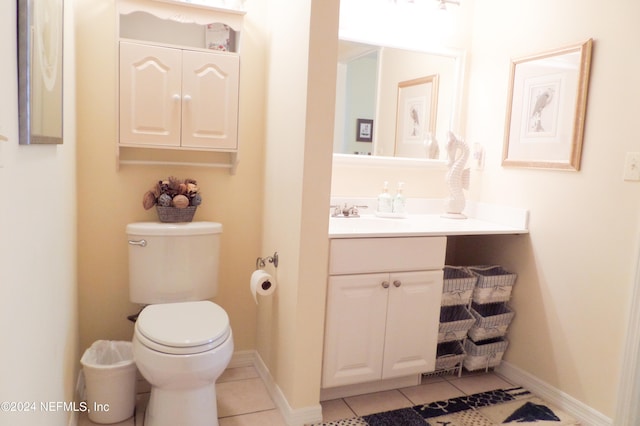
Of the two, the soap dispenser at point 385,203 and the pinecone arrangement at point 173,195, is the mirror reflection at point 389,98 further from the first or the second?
the pinecone arrangement at point 173,195

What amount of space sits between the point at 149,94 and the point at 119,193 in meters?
0.50

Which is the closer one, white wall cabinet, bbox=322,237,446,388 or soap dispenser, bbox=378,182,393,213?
white wall cabinet, bbox=322,237,446,388

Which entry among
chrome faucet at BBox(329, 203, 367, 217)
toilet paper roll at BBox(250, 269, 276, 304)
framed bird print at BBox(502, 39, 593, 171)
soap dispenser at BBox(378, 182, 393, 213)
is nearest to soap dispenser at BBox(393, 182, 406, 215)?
soap dispenser at BBox(378, 182, 393, 213)

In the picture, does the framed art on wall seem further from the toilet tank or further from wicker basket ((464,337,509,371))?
wicker basket ((464,337,509,371))

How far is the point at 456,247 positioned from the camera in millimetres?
2975

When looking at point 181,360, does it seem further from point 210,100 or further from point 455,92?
point 455,92

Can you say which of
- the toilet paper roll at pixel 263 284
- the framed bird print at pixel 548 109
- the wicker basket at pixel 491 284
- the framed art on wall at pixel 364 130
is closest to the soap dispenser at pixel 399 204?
the framed art on wall at pixel 364 130

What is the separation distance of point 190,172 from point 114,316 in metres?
0.80

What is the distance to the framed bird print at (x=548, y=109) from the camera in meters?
2.18

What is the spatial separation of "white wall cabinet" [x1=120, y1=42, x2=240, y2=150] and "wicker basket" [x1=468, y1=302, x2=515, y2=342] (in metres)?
1.56

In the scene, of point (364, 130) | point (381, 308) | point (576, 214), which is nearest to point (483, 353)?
point (381, 308)

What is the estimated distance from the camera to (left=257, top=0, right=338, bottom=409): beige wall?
1.88 m

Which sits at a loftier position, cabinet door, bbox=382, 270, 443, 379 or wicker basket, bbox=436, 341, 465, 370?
cabinet door, bbox=382, 270, 443, 379

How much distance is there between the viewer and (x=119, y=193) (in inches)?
88.4
